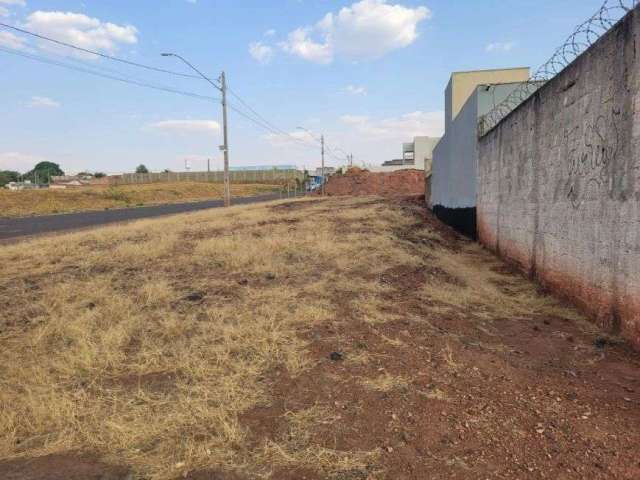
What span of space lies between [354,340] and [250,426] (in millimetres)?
1775

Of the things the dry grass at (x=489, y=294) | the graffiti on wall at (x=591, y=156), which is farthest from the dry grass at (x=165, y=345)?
the graffiti on wall at (x=591, y=156)

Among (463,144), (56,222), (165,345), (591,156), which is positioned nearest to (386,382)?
(165,345)

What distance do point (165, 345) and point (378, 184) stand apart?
1628 inches

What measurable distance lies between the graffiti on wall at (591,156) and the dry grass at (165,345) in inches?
119

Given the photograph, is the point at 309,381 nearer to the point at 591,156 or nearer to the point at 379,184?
the point at 591,156

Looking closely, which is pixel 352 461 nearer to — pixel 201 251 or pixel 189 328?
pixel 189 328

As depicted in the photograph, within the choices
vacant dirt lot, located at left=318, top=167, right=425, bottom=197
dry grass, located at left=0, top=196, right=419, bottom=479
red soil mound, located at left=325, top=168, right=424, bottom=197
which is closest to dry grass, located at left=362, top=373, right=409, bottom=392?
dry grass, located at left=0, top=196, right=419, bottom=479

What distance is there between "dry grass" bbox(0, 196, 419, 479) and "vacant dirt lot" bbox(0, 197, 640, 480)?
0.02 metres

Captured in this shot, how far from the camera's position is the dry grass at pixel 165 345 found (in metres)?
2.88

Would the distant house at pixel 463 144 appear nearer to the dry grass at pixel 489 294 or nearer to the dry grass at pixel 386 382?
the dry grass at pixel 489 294

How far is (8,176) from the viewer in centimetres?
12194

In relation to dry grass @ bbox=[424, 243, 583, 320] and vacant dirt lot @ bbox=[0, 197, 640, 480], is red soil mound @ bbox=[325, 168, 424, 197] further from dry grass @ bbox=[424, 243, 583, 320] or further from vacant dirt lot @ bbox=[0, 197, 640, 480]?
vacant dirt lot @ bbox=[0, 197, 640, 480]

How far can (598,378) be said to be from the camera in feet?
12.1

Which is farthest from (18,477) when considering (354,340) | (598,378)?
(598,378)
